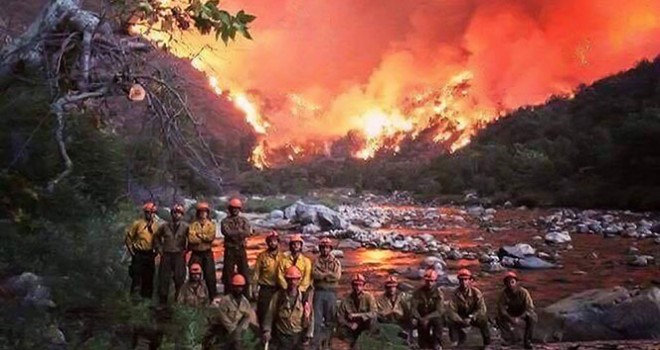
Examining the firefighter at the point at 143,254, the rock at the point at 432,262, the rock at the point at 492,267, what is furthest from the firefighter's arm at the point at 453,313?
the rock at the point at 432,262

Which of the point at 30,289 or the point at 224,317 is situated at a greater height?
the point at 30,289

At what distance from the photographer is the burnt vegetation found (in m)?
52.5

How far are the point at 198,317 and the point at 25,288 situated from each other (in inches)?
109

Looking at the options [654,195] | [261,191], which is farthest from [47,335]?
[261,191]

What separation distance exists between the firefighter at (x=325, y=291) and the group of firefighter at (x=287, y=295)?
0.02 metres

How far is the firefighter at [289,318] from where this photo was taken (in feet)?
36.1

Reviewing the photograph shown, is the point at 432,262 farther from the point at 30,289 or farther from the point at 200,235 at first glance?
the point at 30,289

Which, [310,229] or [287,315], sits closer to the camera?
[287,315]

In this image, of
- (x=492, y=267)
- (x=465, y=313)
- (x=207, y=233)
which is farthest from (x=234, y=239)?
(x=492, y=267)

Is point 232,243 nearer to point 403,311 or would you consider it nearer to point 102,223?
point 403,311

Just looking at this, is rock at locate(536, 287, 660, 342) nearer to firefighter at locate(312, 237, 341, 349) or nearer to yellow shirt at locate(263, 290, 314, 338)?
firefighter at locate(312, 237, 341, 349)

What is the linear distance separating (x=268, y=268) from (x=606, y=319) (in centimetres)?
739

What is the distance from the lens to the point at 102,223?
661 inches

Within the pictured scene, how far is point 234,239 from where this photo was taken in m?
13.8
